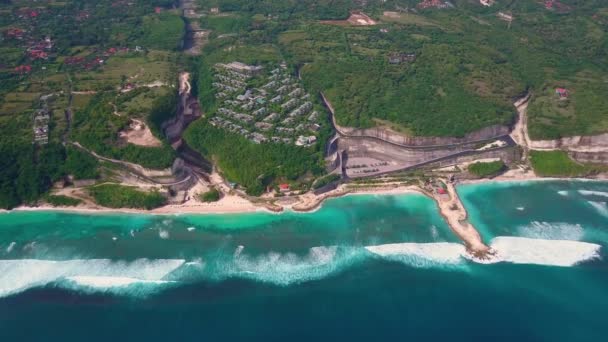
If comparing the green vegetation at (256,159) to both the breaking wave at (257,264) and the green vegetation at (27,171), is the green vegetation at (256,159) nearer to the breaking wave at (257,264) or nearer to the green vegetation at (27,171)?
the breaking wave at (257,264)

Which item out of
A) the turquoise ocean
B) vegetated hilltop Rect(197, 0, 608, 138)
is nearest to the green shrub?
vegetated hilltop Rect(197, 0, 608, 138)

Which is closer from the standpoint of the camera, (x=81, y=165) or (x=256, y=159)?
(x=81, y=165)

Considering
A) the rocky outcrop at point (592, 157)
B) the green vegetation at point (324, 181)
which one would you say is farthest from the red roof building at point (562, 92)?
the green vegetation at point (324, 181)

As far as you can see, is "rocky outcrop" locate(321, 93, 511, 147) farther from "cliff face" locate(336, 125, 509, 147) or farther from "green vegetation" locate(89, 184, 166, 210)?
"green vegetation" locate(89, 184, 166, 210)

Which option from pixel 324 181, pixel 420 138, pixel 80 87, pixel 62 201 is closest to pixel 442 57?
pixel 420 138

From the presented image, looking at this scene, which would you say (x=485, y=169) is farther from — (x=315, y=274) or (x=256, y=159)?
(x=256, y=159)

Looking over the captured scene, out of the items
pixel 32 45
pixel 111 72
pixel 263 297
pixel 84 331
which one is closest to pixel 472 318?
pixel 263 297

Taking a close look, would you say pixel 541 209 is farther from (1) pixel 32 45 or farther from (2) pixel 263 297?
(1) pixel 32 45
